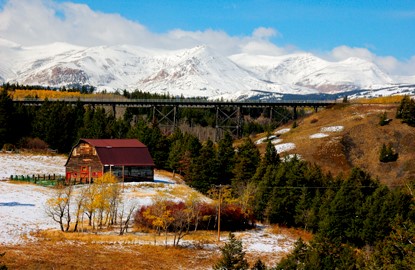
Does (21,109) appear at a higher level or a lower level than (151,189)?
higher

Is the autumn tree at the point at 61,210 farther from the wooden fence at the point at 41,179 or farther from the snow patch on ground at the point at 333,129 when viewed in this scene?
the snow patch on ground at the point at 333,129

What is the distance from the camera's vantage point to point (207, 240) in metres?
53.9

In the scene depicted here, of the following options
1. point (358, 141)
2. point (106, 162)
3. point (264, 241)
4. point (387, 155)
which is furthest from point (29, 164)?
point (358, 141)

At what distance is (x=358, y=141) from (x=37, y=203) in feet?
205

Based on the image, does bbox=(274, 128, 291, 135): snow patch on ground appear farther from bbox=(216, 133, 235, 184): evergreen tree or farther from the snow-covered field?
the snow-covered field

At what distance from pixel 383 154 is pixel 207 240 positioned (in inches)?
1941

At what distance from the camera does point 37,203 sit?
61.1 meters

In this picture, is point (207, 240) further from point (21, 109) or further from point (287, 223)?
point (21, 109)

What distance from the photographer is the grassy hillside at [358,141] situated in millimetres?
92325

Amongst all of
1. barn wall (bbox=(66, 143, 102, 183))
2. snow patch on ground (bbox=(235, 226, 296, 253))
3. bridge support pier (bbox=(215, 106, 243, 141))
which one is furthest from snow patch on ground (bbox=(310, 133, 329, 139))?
snow patch on ground (bbox=(235, 226, 296, 253))

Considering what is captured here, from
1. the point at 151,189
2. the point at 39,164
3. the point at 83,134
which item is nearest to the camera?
the point at 151,189

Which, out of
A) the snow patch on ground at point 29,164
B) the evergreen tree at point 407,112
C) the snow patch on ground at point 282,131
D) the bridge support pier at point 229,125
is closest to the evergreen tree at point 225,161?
the snow patch on ground at point 29,164

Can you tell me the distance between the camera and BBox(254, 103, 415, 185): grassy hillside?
92.3 meters

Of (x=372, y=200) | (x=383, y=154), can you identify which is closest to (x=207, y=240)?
(x=372, y=200)
